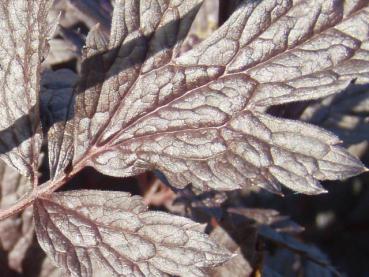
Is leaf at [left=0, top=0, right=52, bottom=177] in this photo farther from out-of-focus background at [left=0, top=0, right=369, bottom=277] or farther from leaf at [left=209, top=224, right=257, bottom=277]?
leaf at [left=209, top=224, right=257, bottom=277]

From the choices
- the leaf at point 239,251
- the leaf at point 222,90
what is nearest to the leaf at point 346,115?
the leaf at point 239,251

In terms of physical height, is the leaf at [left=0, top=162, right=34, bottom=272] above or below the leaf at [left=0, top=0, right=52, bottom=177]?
below

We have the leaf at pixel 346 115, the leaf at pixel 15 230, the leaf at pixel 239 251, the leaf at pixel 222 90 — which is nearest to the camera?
the leaf at pixel 222 90

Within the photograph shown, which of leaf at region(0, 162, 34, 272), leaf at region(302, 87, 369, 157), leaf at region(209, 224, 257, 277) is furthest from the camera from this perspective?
leaf at region(302, 87, 369, 157)

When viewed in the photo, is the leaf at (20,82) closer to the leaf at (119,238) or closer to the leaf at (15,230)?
the leaf at (119,238)

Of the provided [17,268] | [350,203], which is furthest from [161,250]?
[350,203]

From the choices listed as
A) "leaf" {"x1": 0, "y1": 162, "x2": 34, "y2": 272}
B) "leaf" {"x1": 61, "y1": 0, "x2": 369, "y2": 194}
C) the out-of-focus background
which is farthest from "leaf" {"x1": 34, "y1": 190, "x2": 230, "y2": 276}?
"leaf" {"x1": 0, "y1": 162, "x2": 34, "y2": 272}

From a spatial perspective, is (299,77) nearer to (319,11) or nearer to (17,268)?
(319,11)
